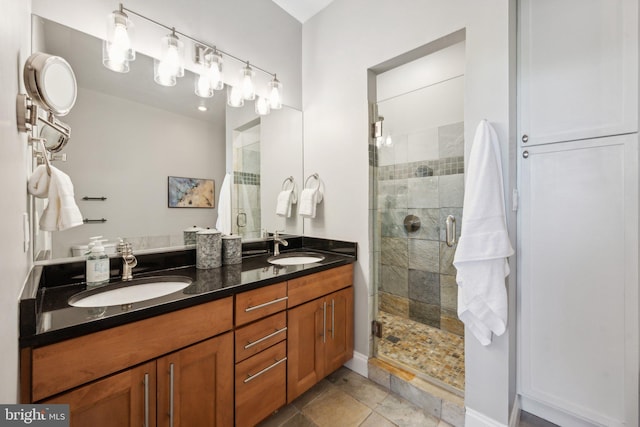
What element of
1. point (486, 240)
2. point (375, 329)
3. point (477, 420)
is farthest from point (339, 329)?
point (486, 240)

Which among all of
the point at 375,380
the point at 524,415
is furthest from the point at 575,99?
the point at 375,380

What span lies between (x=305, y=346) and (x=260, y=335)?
377 mm

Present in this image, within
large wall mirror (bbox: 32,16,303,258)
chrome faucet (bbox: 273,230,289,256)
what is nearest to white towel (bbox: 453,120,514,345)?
chrome faucet (bbox: 273,230,289,256)

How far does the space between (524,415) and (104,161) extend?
2640mm

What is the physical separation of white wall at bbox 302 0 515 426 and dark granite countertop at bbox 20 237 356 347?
0.37 m

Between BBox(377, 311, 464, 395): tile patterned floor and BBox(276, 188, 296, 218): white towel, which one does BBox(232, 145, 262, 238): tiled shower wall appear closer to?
BBox(276, 188, 296, 218): white towel

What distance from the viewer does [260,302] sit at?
1.35m

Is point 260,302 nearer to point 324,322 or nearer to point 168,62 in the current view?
point 324,322

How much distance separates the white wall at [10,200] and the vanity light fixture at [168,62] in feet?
2.33

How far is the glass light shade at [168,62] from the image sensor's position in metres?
1.50

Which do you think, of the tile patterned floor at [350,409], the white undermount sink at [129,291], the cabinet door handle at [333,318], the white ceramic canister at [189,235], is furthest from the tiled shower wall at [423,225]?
the white undermount sink at [129,291]

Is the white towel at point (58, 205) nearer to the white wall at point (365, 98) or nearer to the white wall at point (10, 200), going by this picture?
the white wall at point (10, 200)

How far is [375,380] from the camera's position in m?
1.84

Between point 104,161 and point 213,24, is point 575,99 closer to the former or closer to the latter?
point 213,24
